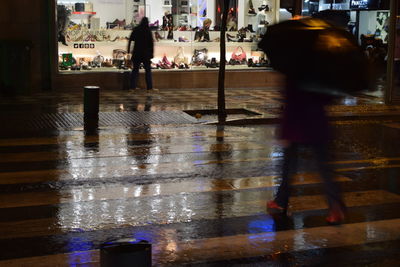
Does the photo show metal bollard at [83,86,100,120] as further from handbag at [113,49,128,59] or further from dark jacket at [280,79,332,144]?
A: dark jacket at [280,79,332,144]

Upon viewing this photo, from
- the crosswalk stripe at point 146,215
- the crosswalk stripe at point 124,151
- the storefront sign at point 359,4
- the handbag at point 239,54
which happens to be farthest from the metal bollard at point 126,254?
the storefront sign at point 359,4

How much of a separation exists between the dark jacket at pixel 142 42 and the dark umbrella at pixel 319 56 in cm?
1150

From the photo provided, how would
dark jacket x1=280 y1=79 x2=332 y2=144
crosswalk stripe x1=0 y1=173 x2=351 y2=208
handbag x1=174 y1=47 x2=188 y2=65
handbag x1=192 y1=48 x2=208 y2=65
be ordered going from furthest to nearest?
handbag x1=192 y1=48 x2=208 y2=65 → handbag x1=174 y1=47 x2=188 y2=65 → crosswalk stripe x1=0 y1=173 x2=351 y2=208 → dark jacket x1=280 y1=79 x2=332 y2=144

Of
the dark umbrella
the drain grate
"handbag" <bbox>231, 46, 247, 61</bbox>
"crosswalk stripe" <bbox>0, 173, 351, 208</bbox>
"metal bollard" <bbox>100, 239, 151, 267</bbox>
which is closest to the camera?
"metal bollard" <bbox>100, 239, 151, 267</bbox>

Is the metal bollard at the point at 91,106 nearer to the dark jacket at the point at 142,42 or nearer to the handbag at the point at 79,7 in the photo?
the dark jacket at the point at 142,42

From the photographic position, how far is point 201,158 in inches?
370

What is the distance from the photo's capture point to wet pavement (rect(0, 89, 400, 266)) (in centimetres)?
555

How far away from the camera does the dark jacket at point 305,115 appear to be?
5.99m

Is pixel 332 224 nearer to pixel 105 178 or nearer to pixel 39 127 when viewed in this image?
pixel 105 178

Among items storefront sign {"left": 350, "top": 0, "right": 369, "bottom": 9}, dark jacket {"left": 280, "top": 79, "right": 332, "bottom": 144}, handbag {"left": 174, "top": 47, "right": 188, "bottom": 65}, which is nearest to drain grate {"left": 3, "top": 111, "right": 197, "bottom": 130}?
handbag {"left": 174, "top": 47, "right": 188, "bottom": 65}

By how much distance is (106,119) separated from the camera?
1270 centimetres

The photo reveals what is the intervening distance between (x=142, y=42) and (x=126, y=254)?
1388 centimetres

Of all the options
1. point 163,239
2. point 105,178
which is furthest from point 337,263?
point 105,178

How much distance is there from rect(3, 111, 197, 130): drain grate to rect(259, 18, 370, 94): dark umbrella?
6.52 m
